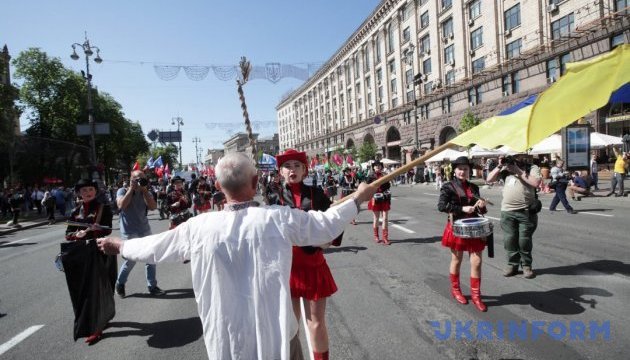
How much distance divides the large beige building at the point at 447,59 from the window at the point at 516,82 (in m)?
0.08

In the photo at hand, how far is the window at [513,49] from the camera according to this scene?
3060 centimetres

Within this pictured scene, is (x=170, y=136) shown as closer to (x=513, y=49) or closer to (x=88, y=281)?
(x=513, y=49)

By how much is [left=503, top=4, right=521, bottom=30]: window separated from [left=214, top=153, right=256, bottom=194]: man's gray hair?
116 feet

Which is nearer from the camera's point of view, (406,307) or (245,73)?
(245,73)

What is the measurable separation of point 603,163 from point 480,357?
29.9 m

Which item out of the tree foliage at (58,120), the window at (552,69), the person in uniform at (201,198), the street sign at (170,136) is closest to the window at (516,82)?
the window at (552,69)

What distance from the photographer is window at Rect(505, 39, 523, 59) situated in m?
30.6

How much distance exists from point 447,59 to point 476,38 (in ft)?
15.4

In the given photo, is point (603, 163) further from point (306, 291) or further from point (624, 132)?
point (306, 291)

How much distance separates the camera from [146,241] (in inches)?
86.0

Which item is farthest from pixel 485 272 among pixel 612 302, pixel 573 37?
pixel 573 37

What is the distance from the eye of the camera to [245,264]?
6.53 feet

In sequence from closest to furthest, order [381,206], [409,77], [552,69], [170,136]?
1. [381,206]
2. [552,69]
3. [409,77]
4. [170,136]

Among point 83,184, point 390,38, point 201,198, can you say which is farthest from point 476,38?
point 83,184
